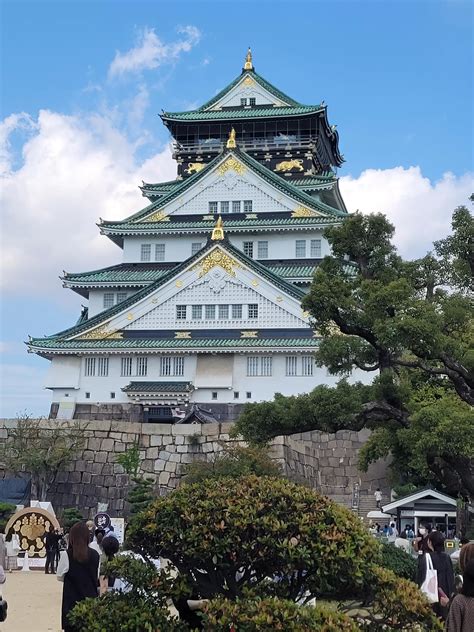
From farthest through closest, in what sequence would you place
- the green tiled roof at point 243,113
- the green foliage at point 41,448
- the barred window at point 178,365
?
the green tiled roof at point 243,113 → the barred window at point 178,365 → the green foliage at point 41,448

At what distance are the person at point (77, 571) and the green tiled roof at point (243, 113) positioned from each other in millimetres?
40917

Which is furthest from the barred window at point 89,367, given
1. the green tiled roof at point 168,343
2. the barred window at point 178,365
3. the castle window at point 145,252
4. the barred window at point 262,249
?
the barred window at point 262,249

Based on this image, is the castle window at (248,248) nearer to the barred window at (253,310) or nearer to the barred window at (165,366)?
the barred window at (253,310)

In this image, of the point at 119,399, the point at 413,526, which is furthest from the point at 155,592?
the point at 119,399

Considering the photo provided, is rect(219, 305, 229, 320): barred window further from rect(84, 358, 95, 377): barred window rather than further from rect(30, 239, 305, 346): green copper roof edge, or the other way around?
rect(84, 358, 95, 377): barred window

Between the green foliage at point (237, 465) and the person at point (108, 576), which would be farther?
the green foliage at point (237, 465)

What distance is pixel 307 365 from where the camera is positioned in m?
36.9

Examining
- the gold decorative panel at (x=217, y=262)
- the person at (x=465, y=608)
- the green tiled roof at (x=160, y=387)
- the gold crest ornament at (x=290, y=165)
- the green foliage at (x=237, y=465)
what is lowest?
the person at (x=465, y=608)

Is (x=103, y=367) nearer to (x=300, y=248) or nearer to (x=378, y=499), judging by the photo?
(x=300, y=248)

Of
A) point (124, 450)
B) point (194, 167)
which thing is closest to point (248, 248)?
point (194, 167)

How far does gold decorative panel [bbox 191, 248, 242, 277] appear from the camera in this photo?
3853 centimetres

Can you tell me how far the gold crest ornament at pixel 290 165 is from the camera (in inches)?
1850

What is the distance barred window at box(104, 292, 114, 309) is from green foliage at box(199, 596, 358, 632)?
3691cm

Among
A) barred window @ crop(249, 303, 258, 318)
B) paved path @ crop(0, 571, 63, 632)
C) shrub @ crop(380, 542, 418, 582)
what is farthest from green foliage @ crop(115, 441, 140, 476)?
shrub @ crop(380, 542, 418, 582)
